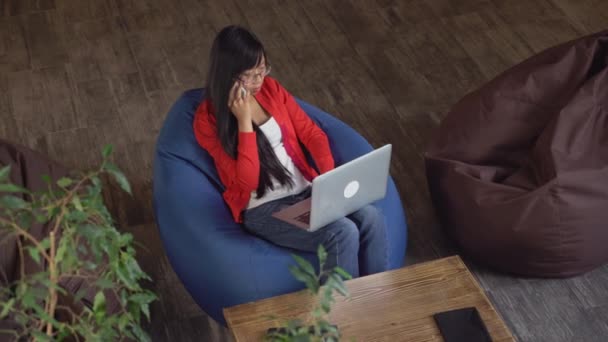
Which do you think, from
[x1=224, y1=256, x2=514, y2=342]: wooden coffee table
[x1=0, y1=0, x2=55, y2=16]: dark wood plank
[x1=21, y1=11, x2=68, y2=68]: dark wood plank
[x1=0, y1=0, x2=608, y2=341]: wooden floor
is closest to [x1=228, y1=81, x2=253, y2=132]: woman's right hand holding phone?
[x1=224, y1=256, x2=514, y2=342]: wooden coffee table

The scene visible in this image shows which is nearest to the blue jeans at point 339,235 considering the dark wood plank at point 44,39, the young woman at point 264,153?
the young woman at point 264,153

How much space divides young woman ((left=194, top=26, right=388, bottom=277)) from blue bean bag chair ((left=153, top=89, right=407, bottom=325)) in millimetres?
68

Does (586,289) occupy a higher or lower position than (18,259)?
lower

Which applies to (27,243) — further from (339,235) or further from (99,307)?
(99,307)

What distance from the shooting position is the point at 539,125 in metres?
3.31

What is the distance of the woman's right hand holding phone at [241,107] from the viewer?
2.87 meters

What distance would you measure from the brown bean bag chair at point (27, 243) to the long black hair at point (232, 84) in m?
0.60

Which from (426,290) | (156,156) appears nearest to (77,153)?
(156,156)

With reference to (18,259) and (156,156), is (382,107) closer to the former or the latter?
(156,156)

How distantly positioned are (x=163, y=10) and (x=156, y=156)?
6.30ft

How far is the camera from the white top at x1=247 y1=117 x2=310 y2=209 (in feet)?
9.84

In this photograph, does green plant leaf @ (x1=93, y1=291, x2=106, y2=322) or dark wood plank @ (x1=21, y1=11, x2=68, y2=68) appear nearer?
green plant leaf @ (x1=93, y1=291, x2=106, y2=322)

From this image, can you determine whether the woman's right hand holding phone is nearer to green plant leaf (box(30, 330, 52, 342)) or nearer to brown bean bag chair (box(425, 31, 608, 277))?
brown bean bag chair (box(425, 31, 608, 277))

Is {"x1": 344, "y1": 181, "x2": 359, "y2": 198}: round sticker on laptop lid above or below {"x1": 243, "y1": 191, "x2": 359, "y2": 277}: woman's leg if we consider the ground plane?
above
